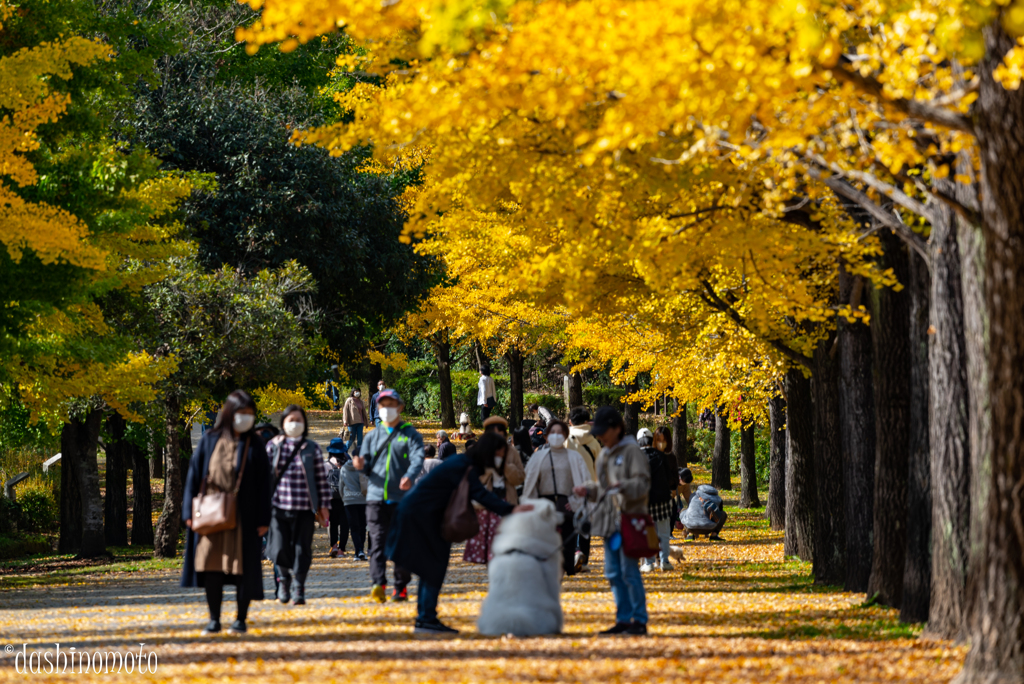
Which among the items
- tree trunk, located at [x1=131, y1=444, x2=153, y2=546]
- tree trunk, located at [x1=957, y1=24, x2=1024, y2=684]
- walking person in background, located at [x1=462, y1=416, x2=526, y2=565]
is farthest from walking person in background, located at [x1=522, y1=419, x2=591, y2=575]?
tree trunk, located at [x1=131, y1=444, x2=153, y2=546]

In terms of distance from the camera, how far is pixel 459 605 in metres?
11.4

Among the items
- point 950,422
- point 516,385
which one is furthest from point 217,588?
point 516,385

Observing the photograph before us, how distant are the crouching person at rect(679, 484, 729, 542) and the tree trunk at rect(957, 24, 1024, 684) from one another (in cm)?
1385

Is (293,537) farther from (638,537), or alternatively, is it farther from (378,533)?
(638,537)

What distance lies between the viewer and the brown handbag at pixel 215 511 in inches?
337

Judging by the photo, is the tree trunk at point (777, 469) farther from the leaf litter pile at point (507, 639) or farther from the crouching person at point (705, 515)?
the leaf litter pile at point (507, 639)

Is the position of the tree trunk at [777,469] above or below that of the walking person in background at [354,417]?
below

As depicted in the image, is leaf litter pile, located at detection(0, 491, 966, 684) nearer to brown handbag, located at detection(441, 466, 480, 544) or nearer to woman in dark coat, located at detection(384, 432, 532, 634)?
woman in dark coat, located at detection(384, 432, 532, 634)

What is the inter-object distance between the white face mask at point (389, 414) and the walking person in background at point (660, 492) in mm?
2920

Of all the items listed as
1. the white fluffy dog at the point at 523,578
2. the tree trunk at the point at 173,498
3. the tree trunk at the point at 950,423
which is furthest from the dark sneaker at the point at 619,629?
the tree trunk at the point at 173,498

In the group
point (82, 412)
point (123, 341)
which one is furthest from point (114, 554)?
point (123, 341)

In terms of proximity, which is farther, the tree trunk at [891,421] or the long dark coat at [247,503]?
the tree trunk at [891,421]

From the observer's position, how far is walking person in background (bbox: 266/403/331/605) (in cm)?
1088

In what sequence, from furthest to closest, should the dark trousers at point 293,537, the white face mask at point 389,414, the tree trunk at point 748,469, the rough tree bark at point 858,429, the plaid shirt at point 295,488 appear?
the tree trunk at point 748,469 → the rough tree bark at point 858,429 → the white face mask at point 389,414 → the dark trousers at point 293,537 → the plaid shirt at point 295,488
